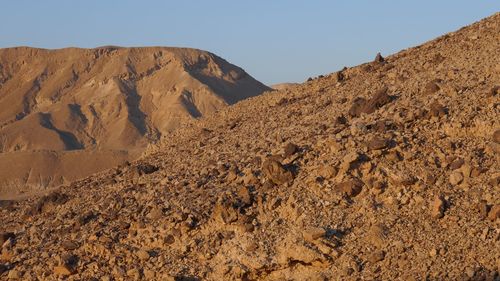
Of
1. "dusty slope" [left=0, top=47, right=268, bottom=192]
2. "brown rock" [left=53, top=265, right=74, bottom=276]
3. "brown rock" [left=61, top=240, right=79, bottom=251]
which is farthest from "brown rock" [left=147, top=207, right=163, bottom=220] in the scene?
"dusty slope" [left=0, top=47, right=268, bottom=192]

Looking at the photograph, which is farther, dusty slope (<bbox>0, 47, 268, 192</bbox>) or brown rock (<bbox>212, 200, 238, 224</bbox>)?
dusty slope (<bbox>0, 47, 268, 192</bbox>)

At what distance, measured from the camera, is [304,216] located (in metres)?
10.8

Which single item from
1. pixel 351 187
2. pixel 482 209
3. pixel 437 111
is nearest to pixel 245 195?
pixel 351 187

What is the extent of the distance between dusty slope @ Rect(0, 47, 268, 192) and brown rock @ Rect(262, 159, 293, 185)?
1895 inches

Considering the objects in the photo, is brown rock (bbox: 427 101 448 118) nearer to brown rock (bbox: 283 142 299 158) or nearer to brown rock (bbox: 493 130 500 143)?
brown rock (bbox: 493 130 500 143)

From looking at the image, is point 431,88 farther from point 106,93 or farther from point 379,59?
point 106,93

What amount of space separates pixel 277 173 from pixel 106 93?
58700mm

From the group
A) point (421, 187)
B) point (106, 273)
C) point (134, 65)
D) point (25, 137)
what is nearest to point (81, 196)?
point (106, 273)

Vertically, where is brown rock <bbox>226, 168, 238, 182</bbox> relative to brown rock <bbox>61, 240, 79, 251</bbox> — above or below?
above

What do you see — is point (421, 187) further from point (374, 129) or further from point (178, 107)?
point (178, 107)

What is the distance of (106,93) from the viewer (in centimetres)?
6919

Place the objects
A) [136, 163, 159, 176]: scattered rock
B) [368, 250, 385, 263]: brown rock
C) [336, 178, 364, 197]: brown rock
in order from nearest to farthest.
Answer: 1. [368, 250, 385, 263]: brown rock
2. [336, 178, 364, 197]: brown rock
3. [136, 163, 159, 176]: scattered rock

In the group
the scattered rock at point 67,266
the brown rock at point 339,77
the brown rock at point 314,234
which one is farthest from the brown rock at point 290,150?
the brown rock at point 339,77

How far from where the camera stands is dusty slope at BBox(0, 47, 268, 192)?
63.0 meters
